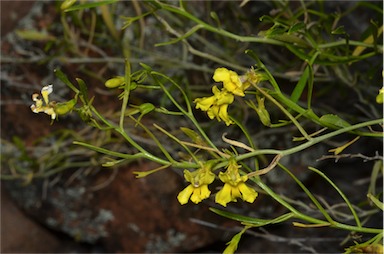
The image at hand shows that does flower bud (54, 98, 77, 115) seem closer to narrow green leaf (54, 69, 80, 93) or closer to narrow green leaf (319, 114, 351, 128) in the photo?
narrow green leaf (54, 69, 80, 93)

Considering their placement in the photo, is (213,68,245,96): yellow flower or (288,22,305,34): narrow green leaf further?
(288,22,305,34): narrow green leaf

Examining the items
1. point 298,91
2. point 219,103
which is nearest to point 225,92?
point 219,103

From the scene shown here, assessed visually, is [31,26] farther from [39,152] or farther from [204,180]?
[204,180]

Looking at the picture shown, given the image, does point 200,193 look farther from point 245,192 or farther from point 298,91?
point 298,91

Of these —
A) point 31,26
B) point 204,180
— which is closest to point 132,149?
point 31,26

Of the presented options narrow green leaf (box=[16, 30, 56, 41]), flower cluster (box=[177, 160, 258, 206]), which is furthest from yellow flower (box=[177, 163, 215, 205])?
narrow green leaf (box=[16, 30, 56, 41])

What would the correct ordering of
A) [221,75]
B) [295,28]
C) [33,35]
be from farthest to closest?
1. [33,35]
2. [295,28]
3. [221,75]
